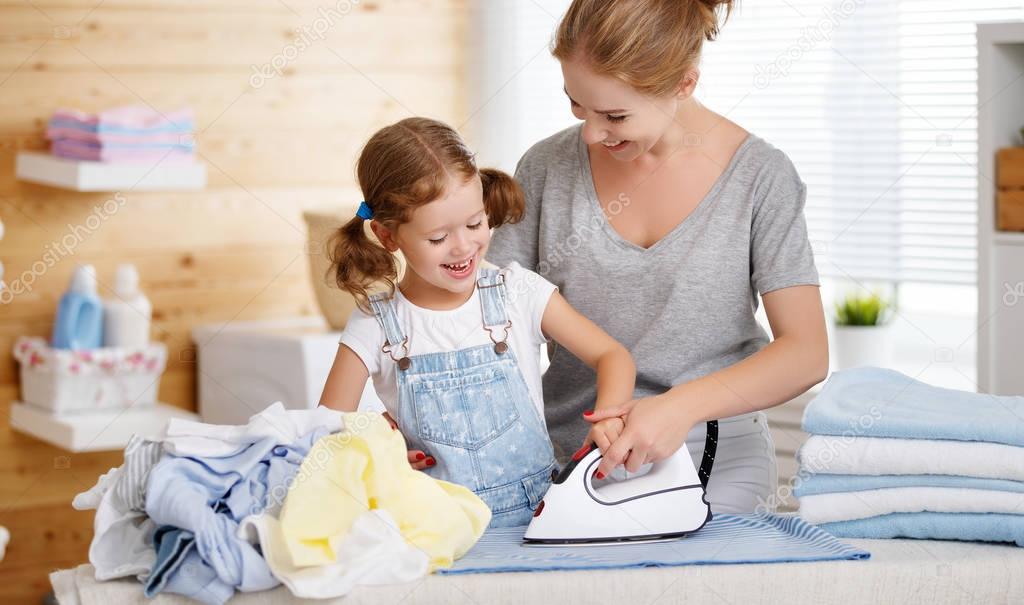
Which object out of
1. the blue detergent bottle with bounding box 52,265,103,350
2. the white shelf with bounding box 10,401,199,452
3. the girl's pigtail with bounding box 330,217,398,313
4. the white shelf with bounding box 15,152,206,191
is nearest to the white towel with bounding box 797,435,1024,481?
the girl's pigtail with bounding box 330,217,398,313

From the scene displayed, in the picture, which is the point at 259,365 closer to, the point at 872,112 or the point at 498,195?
the point at 498,195

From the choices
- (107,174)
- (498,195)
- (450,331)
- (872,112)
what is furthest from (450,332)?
(872,112)

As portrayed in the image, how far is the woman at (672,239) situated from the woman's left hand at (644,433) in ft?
0.19

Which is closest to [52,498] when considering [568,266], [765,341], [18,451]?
[18,451]

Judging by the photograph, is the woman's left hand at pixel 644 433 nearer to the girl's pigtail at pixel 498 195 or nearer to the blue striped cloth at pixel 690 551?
the blue striped cloth at pixel 690 551

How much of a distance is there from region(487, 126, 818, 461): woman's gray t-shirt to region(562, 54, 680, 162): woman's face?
166 millimetres

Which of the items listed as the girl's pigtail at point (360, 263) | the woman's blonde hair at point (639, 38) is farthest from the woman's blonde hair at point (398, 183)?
the woman's blonde hair at point (639, 38)

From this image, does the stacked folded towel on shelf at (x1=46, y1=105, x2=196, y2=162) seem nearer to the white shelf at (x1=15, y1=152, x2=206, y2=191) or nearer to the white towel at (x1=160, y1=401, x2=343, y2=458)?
the white shelf at (x1=15, y1=152, x2=206, y2=191)

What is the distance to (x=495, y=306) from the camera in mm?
1636

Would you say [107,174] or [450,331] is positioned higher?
[107,174]

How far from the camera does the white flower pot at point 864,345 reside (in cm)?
291

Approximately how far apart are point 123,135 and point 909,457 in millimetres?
2013

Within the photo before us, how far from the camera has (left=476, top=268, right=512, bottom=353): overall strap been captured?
162cm

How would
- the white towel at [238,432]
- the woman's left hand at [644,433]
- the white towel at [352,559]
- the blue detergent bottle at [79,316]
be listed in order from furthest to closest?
the blue detergent bottle at [79,316] < the woman's left hand at [644,433] < the white towel at [238,432] < the white towel at [352,559]
